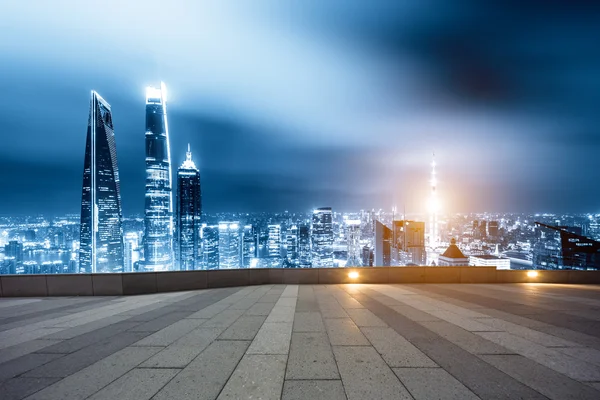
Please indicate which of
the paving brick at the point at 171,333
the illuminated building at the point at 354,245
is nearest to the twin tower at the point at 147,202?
the illuminated building at the point at 354,245

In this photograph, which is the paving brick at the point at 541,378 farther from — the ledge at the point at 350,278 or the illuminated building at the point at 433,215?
the illuminated building at the point at 433,215

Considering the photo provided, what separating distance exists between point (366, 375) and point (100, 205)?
109 meters

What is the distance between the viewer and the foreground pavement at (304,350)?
3.90 meters

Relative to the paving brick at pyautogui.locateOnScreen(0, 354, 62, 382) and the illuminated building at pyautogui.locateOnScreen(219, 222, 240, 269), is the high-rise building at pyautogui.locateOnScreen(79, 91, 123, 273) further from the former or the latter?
the paving brick at pyautogui.locateOnScreen(0, 354, 62, 382)

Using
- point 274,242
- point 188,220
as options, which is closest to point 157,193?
point 188,220

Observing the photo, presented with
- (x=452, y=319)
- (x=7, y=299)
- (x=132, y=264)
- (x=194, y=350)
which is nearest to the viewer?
(x=194, y=350)

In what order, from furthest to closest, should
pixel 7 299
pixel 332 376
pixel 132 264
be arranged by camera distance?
pixel 132 264 → pixel 7 299 → pixel 332 376

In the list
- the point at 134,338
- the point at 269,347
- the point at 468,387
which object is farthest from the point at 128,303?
the point at 468,387

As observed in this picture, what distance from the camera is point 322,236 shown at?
79.7 metres

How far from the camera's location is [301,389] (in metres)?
3.86

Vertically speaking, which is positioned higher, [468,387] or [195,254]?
[468,387]

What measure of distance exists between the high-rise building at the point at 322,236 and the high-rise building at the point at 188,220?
69213 millimetres

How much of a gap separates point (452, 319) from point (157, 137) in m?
183

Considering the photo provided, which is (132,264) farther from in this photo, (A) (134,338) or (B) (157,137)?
(A) (134,338)
